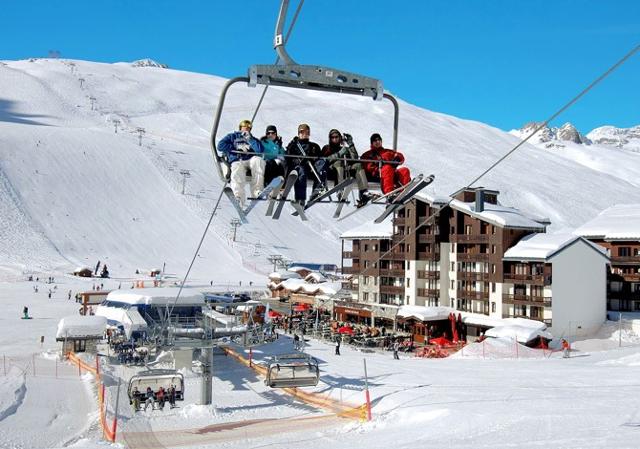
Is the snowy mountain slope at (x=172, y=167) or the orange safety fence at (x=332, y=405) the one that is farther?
the snowy mountain slope at (x=172, y=167)

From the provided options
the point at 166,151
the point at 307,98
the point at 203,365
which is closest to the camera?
the point at 203,365

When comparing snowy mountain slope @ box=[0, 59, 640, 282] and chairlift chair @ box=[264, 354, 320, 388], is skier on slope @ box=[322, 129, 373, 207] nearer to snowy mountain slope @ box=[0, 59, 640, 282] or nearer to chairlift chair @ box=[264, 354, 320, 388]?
chairlift chair @ box=[264, 354, 320, 388]

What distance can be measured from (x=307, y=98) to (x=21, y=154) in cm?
9472

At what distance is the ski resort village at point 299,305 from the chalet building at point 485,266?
0.13 meters

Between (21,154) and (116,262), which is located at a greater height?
(21,154)

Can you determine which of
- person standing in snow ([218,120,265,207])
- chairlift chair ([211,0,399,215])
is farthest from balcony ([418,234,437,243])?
chairlift chair ([211,0,399,215])

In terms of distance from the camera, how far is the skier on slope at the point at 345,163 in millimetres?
8773

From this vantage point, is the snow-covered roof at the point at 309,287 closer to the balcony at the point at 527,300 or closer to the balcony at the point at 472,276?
the balcony at the point at 472,276

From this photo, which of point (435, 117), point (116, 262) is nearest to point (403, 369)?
point (116, 262)

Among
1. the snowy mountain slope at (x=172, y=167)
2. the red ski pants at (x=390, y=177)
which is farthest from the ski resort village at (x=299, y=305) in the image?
the snowy mountain slope at (x=172, y=167)

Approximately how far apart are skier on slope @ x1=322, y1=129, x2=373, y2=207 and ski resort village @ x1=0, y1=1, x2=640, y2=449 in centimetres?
3

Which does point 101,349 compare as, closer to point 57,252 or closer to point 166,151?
point 57,252

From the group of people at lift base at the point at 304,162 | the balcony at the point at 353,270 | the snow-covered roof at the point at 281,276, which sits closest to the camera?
the group of people at lift base at the point at 304,162

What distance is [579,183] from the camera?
133625 mm
